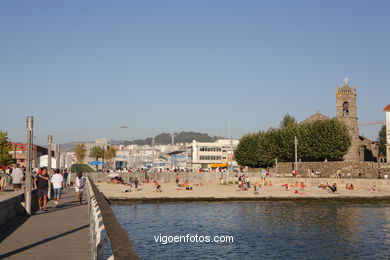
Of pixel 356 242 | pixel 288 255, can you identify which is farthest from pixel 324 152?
pixel 288 255

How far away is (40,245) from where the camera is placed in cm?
1140

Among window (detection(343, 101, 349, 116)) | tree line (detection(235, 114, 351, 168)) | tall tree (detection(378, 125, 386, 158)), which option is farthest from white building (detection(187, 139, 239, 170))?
window (detection(343, 101, 349, 116))

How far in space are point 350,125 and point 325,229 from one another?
206 feet

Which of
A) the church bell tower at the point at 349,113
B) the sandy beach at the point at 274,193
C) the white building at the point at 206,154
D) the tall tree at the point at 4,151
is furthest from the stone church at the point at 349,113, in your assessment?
the white building at the point at 206,154

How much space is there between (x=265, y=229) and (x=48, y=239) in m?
23.1

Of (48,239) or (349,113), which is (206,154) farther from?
(48,239)

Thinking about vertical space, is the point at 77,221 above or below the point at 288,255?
above

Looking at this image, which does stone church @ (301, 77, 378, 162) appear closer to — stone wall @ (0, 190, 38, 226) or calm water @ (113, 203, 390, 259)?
calm water @ (113, 203, 390, 259)

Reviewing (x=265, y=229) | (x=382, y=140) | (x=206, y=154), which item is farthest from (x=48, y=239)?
(x=206, y=154)

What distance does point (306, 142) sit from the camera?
8231cm

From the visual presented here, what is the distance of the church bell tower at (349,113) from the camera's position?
91.6 metres

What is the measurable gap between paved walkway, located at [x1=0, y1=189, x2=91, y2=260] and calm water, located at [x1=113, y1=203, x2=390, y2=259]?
7351 mm

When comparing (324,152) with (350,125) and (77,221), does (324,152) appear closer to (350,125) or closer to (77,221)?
(350,125)

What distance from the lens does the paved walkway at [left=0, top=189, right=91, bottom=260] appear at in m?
10.3
